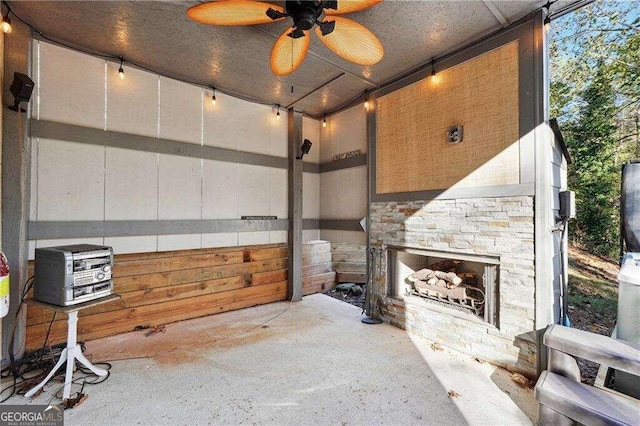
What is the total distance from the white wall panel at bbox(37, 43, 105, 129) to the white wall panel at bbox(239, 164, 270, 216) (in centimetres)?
184

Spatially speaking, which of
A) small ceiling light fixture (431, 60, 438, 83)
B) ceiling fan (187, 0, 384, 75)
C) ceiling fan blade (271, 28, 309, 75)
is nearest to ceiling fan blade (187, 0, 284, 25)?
ceiling fan (187, 0, 384, 75)

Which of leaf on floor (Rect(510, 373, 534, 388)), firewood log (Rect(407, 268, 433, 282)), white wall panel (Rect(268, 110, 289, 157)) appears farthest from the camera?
white wall panel (Rect(268, 110, 289, 157))

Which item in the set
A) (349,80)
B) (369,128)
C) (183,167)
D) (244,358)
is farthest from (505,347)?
(183,167)

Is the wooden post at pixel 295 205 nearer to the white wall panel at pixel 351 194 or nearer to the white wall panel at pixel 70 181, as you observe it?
the white wall panel at pixel 351 194

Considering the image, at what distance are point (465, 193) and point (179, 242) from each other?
11.9ft

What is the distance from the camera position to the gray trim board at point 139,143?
288cm

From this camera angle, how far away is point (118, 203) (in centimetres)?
326

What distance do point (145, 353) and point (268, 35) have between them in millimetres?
3513

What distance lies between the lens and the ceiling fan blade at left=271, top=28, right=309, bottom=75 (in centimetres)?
216

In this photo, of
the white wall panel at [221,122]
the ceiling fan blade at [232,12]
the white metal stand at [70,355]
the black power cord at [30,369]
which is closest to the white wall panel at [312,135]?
the white wall panel at [221,122]

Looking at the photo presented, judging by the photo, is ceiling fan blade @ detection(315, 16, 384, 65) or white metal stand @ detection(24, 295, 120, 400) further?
white metal stand @ detection(24, 295, 120, 400)

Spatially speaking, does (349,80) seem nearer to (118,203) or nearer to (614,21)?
(118,203)

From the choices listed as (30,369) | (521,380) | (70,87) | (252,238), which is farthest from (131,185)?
(521,380)

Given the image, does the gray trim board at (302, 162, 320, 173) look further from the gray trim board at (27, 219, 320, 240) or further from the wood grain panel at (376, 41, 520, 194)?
the wood grain panel at (376, 41, 520, 194)
